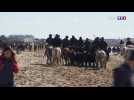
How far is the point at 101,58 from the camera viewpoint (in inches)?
105

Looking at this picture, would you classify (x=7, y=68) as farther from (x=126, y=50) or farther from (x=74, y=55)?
(x=126, y=50)

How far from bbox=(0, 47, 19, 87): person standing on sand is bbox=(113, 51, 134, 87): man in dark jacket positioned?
42.0 inches

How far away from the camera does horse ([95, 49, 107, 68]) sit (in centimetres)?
267

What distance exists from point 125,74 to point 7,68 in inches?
49.4

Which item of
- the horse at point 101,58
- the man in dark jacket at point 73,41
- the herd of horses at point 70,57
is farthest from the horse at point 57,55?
the horse at point 101,58

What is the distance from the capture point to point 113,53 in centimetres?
260

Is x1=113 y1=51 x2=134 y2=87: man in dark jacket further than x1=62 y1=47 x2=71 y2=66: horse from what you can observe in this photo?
No

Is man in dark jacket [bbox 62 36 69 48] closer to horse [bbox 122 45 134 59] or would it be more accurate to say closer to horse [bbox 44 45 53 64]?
horse [bbox 44 45 53 64]

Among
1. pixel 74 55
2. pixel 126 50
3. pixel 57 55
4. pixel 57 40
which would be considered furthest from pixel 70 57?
pixel 126 50

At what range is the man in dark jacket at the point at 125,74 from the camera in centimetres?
258

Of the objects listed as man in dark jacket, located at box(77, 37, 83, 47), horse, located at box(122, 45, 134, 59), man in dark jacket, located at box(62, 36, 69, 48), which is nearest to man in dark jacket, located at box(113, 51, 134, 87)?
horse, located at box(122, 45, 134, 59)
